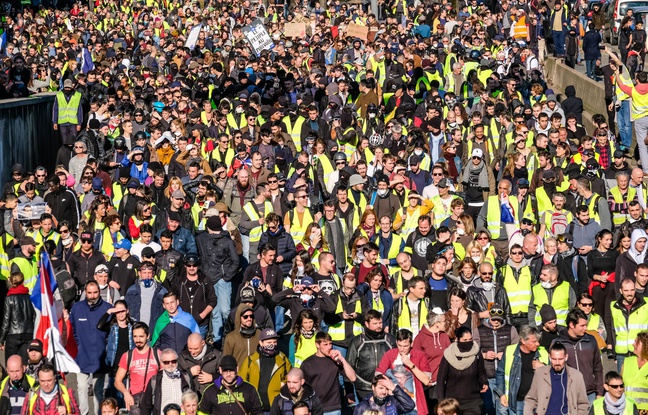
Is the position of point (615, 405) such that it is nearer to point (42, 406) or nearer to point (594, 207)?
point (42, 406)

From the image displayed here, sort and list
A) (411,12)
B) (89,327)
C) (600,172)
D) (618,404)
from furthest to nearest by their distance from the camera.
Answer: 1. (411,12)
2. (600,172)
3. (89,327)
4. (618,404)

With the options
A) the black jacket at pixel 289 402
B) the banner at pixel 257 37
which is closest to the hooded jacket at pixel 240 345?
the black jacket at pixel 289 402

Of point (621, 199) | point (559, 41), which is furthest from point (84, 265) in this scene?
point (559, 41)

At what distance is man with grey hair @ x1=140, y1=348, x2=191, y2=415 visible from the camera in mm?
13102

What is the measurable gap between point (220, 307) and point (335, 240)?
186 centimetres

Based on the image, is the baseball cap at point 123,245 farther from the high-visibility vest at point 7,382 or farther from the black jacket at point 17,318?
the high-visibility vest at point 7,382

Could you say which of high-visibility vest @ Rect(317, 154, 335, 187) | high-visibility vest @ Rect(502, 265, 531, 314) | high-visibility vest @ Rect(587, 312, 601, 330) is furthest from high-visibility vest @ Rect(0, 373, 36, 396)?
high-visibility vest @ Rect(317, 154, 335, 187)

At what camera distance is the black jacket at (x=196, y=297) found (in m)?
15.8

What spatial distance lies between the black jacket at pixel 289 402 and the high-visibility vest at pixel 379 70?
1599cm

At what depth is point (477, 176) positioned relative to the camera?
2045cm

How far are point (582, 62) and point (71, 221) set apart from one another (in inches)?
690

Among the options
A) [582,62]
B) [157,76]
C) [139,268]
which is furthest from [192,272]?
[582,62]

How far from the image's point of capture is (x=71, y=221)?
65.6 ft

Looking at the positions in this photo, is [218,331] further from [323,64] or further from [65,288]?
[323,64]
